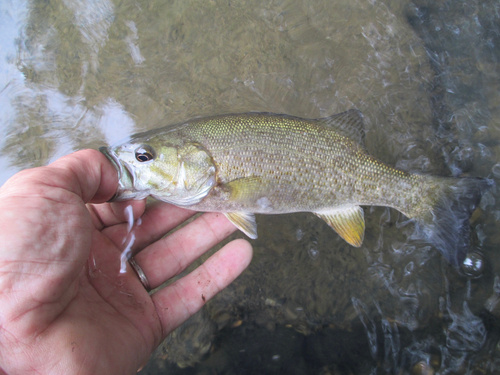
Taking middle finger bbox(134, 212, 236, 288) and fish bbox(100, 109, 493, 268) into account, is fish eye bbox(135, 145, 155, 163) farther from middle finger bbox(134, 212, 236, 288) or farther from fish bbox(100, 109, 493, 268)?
middle finger bbox(134, 212, 236, 288)

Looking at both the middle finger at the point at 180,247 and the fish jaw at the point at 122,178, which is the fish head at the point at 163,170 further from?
the middle finger at the point at 180,247

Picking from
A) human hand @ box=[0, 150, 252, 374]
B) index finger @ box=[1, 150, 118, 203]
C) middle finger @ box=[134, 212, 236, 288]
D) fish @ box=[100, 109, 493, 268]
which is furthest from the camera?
middle finger @ box=[134, 212, 236, 288]

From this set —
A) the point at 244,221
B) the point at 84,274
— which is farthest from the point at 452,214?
the point at 84,274

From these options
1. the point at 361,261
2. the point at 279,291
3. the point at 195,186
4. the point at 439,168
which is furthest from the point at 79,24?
the point at 439,168

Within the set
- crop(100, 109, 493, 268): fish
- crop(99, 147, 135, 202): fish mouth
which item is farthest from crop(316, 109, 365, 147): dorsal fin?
crop(99, 147, 135, 202): fish mouth

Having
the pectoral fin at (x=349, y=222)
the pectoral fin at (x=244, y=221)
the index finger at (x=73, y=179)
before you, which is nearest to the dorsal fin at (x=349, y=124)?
the pectoral fin at (x=349, y=222)

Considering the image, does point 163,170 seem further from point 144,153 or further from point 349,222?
point 349,222

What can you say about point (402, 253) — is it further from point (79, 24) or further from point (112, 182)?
point (79, 24)

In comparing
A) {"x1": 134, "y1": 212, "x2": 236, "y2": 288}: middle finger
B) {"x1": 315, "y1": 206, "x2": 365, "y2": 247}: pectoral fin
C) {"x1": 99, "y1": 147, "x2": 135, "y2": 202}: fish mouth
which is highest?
{"x1": 99, "y1": 147, "x2": 135, "y2": 202}: fish mouth
